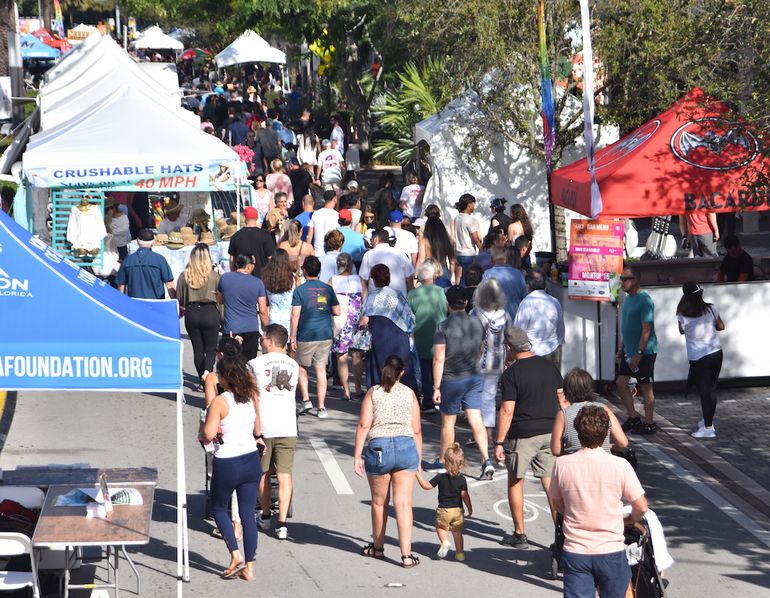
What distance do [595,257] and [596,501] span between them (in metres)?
7.15

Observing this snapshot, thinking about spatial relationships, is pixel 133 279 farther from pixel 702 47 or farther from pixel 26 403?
pixel 702 47

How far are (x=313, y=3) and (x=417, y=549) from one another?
23.6 m

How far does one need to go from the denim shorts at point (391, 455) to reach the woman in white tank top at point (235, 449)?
81cm

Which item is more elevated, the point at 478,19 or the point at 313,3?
the point at 313,3

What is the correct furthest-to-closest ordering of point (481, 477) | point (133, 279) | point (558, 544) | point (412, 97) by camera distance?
Answer: 1. point (412, 97)
2. point (133, 279)
3. point (481, 477)
4. point (558, 544)

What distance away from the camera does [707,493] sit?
1067cm

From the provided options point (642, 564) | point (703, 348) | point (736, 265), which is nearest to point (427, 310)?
point (703, 348)

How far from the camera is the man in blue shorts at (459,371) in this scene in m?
10.6

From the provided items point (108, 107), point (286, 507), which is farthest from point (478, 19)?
point (286, 507)

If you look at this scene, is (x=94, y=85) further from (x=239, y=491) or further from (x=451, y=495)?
(x=451, y=495)

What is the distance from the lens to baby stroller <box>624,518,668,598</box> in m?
7.44

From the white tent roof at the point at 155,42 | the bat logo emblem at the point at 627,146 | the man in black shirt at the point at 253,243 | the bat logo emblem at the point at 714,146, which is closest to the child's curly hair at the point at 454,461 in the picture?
the bat logo emblem at the point at 714,146

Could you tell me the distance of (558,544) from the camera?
844 cm

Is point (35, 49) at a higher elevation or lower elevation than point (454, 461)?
higher
